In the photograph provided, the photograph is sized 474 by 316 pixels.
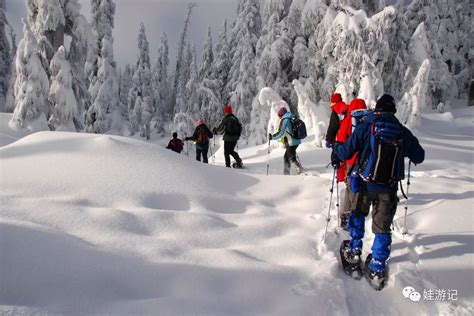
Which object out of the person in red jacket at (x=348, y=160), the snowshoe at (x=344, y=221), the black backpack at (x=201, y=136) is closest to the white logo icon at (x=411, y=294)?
the person in red jacket at (x=348, y=160)

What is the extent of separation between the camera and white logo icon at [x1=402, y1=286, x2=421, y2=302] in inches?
149

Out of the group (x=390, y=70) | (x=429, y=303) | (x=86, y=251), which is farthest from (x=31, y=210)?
(x=390, y=70)

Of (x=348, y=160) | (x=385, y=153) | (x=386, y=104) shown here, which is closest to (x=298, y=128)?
(x=348, y=160)

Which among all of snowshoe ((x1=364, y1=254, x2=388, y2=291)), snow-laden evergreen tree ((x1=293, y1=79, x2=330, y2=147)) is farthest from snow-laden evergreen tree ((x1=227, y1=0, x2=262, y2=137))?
snowshoe ((x1=364, y1=254, x2=388, y2=291))

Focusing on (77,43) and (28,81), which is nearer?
(28,81)

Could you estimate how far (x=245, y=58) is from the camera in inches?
1125

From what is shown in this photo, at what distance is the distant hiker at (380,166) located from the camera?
3965 mm

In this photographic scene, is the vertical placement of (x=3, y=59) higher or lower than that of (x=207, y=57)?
lower

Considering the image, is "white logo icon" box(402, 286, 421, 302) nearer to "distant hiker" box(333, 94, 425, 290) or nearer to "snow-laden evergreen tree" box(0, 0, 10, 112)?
"distant hiker" box(333, 94, 425, 290)

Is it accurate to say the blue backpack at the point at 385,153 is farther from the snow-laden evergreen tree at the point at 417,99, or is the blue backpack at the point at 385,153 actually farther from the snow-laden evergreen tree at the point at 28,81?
the snow-laden evergreen tree at the point at 28,81

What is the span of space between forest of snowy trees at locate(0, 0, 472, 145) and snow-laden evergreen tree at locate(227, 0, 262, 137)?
94mm

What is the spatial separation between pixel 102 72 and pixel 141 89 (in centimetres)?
1563

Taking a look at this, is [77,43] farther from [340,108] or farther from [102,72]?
[340,108]

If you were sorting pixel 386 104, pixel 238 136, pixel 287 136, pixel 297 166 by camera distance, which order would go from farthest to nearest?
pixel 238 136 → pixel 297 166 → pixel 287 136 → pixel 386 104
